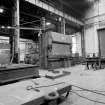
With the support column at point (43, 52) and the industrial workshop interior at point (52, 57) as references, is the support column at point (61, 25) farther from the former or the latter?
the support column at point (43, 52)

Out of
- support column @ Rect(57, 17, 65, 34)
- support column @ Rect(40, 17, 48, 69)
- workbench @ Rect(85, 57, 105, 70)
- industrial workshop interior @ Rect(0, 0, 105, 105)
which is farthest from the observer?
support column @ Rect(57, 17, 65, 34)

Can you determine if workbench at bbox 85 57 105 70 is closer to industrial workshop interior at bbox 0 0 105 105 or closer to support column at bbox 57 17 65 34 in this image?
industrial workshop interior at bbox 0 0 105 105

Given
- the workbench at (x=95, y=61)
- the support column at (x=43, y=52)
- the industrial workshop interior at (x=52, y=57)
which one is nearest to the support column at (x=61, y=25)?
the industrial workshop interior at (x=52, y=57)

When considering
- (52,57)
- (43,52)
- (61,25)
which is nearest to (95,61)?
(52,57)

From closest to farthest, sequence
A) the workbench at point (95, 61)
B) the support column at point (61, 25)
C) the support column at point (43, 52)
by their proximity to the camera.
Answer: the workbench at point (95, 61), the support column at point (43, 52), the support column at point (61, 25)

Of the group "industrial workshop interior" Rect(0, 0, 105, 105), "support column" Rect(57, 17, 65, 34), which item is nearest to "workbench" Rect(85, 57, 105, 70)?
"industrial workshop interior" Rect(0, 0, 105, 105)

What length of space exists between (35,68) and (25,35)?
9.99 metres

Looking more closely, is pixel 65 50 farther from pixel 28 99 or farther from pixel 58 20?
pixel 28 99

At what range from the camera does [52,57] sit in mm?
6105

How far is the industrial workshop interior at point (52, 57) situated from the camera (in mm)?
1785

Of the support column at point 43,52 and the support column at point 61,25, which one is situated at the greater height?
the support column at point 61,25

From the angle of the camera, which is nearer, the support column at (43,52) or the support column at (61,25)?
the support column at (43,52)

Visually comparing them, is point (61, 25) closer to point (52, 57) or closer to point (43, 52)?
point (43, 52)

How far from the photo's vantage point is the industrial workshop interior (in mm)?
1785
